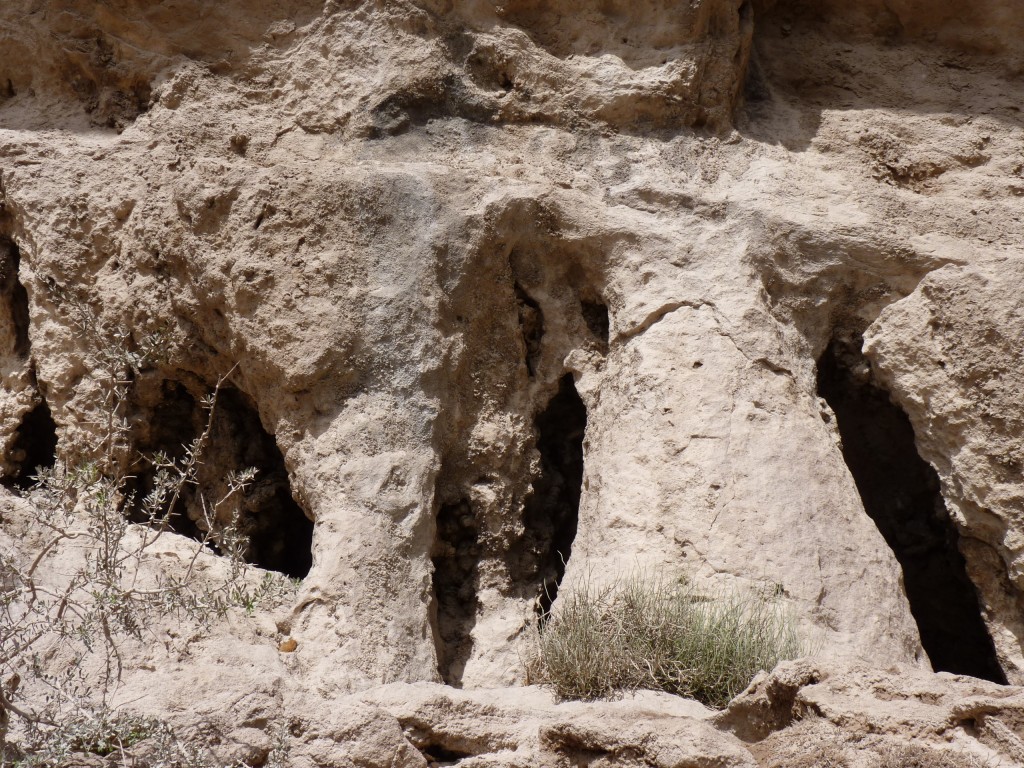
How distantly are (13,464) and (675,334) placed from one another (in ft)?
8.81

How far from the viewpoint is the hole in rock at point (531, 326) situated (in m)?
5.08

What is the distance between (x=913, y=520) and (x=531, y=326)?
1.82 meters

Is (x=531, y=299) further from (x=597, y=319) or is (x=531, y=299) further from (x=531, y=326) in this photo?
(x=597, y=319)

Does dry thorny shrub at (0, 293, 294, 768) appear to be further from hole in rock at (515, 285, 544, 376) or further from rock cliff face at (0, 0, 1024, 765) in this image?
hole in rock at (515, 285, 544, 376)

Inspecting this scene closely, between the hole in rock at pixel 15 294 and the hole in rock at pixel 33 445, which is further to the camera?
the hole in rock at pixel 15 294

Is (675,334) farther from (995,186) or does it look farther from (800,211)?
(995,186)

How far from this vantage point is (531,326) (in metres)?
5.11

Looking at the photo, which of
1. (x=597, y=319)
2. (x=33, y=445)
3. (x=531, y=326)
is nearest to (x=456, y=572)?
(x=531, y=326)

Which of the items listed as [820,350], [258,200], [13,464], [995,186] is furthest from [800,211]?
[13,464]

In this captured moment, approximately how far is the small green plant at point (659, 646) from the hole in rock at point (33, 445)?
7.82ft

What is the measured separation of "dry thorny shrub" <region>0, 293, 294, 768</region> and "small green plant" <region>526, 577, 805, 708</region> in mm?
1056

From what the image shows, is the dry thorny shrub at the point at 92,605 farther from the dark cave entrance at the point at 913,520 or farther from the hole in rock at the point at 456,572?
the dark cave entrance at the point at 913,520

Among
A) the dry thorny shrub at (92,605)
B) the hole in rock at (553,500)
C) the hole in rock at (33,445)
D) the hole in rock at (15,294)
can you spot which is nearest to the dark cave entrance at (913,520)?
the hole in rock at (553,500)

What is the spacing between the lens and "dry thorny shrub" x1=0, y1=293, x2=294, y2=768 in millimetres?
3188
